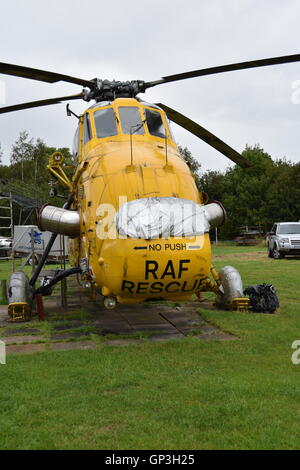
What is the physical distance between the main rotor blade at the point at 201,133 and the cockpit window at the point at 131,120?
1988mm

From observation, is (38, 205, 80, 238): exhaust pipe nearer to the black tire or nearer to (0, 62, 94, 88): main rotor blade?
(0, 62, 94, 88): main rotor blade

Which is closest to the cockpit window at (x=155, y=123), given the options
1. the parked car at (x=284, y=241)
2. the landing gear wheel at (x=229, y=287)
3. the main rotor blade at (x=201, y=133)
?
the main rotor blade at (x=201, y=133)

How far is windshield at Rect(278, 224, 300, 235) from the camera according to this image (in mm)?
25594

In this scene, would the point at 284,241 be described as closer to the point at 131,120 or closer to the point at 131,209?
the point at 131,120

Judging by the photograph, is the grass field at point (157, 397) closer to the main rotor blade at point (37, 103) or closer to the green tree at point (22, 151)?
the main rotor blade at point (37, 103)

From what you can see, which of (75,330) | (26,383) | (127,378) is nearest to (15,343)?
(75,330)

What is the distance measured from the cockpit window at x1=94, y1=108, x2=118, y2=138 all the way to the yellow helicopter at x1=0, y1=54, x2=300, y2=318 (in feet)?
0.07

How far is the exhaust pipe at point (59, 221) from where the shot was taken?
839cm

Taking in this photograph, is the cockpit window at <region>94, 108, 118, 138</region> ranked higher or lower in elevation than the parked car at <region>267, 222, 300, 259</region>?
higher

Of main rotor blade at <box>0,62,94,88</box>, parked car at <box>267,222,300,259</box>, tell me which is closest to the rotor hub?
main rotor blade at <box>0,62,94,88</box>

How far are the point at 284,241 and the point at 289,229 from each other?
6.13 feet

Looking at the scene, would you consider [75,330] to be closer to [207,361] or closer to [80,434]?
[207,361]

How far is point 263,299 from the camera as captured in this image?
9.47 m

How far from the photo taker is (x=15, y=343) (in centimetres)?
725
